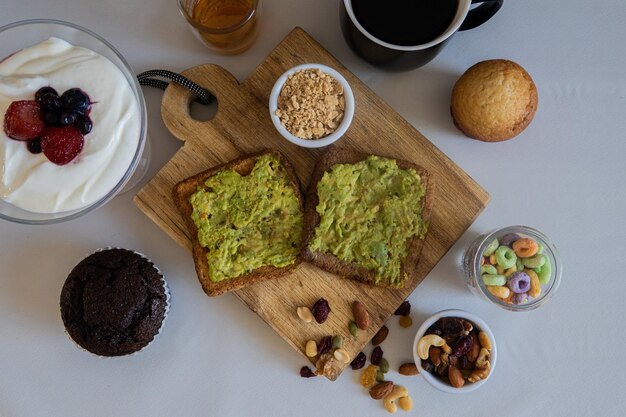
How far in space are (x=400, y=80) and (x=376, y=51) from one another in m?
0.27

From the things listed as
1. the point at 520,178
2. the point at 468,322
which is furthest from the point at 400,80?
the point at 468,322

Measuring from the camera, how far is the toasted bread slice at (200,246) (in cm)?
174

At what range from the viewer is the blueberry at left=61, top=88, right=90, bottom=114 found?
1369mm

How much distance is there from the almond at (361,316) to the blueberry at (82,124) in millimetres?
953

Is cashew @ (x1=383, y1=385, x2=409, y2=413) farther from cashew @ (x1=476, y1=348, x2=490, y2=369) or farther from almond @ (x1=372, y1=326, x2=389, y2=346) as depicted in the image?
cashew @ (x1=476, y1=348, x2=490, y2=369)

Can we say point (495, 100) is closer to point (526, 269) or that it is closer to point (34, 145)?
point (526, 269)

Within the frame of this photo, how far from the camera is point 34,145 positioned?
1397mm

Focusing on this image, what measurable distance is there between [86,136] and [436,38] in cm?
100

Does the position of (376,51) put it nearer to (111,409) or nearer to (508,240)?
(508,240)

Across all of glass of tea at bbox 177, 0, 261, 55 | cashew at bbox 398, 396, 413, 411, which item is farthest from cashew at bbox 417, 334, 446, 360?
glass of tea at bbox 177, 0, 261, 55

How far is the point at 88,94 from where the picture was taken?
142 centimetres

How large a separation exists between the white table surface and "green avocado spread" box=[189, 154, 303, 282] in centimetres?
21

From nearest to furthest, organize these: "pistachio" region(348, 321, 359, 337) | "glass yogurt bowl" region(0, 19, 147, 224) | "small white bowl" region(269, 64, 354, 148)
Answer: "glass yogurt bowl" region(0, 19, 147, 224) → "small white bowl" region(269, 64, 354, 148) → "pistachio" region(348, 321, 359, 337)

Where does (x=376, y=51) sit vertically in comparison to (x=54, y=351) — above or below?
above
